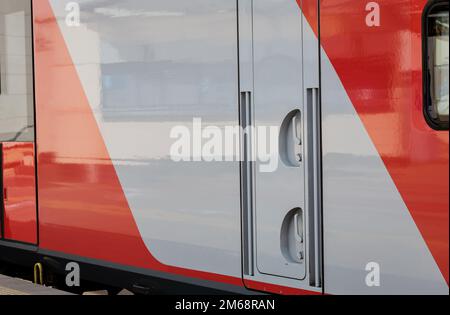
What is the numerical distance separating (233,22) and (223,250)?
1388mm

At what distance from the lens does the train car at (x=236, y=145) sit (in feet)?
13.1

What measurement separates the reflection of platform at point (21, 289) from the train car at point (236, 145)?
18 cm

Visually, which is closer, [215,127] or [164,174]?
[215,127]

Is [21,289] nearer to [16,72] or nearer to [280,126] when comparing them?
[16,72]

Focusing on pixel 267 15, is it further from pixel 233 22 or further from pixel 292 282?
pixel 292 282

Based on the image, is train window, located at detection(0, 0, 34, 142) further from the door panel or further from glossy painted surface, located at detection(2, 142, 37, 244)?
the door panel

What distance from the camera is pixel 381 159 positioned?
4094 millimetres

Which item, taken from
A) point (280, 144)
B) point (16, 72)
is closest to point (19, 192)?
point (16, 72)

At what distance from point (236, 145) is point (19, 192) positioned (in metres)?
2.61

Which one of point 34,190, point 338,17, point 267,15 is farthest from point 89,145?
point 338,17

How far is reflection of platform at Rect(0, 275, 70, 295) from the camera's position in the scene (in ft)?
20.0

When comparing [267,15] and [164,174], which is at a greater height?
[267,15]

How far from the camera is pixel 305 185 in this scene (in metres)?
4.43

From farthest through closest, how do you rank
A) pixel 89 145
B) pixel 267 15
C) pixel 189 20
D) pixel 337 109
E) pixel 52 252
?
pixel 52 252 < pixel 89 145 < pixel 189 20 < pixel 267 15 < pixel 337 109
